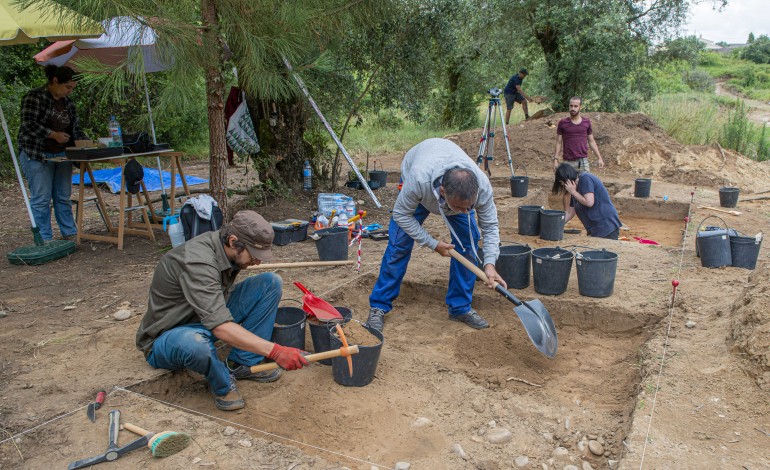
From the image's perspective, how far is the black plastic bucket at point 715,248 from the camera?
4883mm

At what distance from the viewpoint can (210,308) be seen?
2803mm

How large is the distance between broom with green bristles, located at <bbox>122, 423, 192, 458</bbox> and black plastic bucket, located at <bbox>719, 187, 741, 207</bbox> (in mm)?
7792

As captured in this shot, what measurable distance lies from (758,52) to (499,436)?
46.4 m

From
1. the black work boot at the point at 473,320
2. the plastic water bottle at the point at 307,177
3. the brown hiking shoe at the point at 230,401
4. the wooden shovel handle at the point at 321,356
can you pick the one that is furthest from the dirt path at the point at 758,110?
the brown hiking shoe at the point at 230,401

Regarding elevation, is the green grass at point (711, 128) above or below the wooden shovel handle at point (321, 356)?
above

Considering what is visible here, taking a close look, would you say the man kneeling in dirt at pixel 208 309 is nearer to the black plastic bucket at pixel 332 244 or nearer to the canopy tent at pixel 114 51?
the canopy tent at pixel 114 51

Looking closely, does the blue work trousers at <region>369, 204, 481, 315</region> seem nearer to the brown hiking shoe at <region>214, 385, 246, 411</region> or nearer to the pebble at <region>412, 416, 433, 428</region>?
the pebble at <region>412, 416, 433, 428</region>

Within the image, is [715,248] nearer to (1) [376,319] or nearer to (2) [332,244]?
(1) [376,319]

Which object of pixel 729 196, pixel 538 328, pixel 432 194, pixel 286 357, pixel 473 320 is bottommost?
A: pixel 473 320

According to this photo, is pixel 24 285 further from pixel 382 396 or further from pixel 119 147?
pixel 382 396

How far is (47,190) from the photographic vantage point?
5684mm

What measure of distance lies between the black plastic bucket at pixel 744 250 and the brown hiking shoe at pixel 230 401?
165 inches

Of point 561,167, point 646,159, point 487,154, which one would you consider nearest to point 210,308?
point 561,167

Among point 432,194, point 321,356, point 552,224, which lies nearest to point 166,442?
point 321,356
